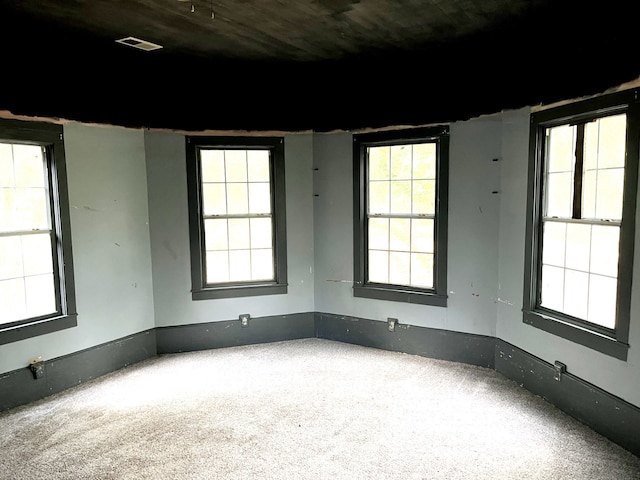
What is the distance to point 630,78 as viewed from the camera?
2.90 m

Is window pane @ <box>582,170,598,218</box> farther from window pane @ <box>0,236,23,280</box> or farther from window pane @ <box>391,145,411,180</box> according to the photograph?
window pane @ <box>0,236,23,280</box>

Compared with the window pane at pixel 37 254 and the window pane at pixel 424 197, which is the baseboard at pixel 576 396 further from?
the window pane at pixel 37 254

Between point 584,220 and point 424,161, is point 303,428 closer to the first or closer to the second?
point 584,220

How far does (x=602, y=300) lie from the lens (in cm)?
327

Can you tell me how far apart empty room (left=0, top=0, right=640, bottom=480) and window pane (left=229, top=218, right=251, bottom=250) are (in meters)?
0.02

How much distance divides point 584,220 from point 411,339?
2.14m

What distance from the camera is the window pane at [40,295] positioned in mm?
3918

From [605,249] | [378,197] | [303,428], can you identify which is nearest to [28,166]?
[303,428]

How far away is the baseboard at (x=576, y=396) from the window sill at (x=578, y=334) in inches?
11.0

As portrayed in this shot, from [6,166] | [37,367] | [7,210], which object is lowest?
[37,367]

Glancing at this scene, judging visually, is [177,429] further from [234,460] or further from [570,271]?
[570,271]

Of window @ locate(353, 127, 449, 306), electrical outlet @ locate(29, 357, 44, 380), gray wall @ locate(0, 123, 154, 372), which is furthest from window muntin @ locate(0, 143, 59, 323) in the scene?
window @ locate(353, 127, 449, 306)

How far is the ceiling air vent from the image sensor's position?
348cm

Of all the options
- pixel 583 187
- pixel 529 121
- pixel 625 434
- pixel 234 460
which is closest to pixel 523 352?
pixel 625 434
